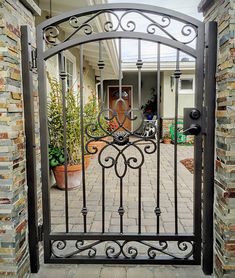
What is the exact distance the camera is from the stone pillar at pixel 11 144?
1.33 m

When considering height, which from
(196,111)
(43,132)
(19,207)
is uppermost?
(196,111)

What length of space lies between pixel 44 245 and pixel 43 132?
778mm

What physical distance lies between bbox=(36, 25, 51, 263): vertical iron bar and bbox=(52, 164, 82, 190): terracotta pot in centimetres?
163

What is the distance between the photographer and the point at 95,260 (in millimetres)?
1717

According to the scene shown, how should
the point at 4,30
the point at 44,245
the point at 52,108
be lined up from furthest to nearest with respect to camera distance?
the point at 52,108, the point at 44,245, the point at 4,30

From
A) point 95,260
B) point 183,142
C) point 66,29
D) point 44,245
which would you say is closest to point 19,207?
point 44,245

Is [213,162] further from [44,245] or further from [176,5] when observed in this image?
[176,5]

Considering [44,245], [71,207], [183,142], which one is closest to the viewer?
[44,245]

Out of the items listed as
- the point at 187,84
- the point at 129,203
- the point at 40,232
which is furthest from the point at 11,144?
the point at 187,84

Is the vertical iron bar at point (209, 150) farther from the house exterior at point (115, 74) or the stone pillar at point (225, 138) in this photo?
the house exterior at point (115, 74)

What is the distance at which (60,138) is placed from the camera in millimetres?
3459

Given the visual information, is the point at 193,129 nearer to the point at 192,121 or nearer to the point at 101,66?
the point at 192,121

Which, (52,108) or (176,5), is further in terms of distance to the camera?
(176,5)

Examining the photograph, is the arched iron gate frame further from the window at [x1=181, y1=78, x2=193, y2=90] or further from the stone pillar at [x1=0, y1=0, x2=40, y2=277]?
the window at [x1=181, y1=78, x2=193, y2=90]
